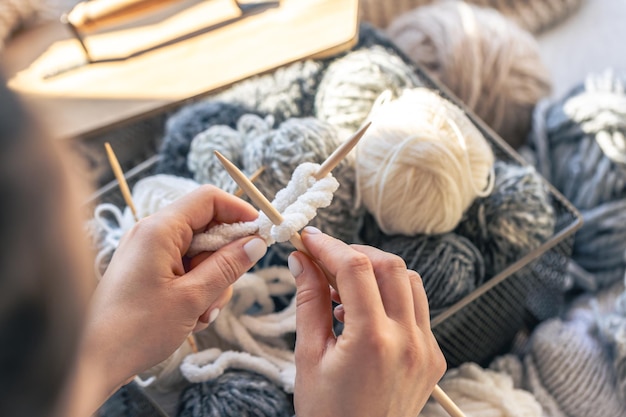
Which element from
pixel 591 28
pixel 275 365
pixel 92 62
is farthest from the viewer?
pixel 591 28

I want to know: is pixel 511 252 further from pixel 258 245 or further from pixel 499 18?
pixel 499 18

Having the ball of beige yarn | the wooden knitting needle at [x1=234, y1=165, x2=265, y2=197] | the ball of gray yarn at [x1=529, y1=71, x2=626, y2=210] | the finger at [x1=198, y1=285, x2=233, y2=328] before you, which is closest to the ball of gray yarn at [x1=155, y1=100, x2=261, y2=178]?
the wooden knitting needle at [x1=234, y1=165, x2=265, y2=197]

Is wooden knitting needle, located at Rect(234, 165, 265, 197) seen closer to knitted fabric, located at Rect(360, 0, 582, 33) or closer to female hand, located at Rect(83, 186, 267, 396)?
female hand, located at Rect(83, 186, 267, 396)

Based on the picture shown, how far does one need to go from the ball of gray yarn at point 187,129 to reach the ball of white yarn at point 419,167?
8.8 inches

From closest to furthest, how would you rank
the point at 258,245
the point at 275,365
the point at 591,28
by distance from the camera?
the point at 258,245 < the point at 275,365 < the point at 591,28

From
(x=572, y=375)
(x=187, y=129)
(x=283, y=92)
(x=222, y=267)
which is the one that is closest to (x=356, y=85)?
(x=283, y=92)

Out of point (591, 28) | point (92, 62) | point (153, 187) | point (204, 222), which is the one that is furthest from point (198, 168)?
point (591, 28)

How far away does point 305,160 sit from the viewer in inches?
29.5

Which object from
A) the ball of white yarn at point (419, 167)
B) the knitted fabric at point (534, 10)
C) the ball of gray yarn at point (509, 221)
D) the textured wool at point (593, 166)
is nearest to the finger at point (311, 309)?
the ball of white yarn at point (419, 167)

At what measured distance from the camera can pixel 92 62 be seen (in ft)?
3.39

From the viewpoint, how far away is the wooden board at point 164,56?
979 millimetres

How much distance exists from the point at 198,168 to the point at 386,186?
0.26m

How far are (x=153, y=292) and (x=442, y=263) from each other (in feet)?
1.13

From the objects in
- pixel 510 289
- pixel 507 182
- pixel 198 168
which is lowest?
pixel 510 289
